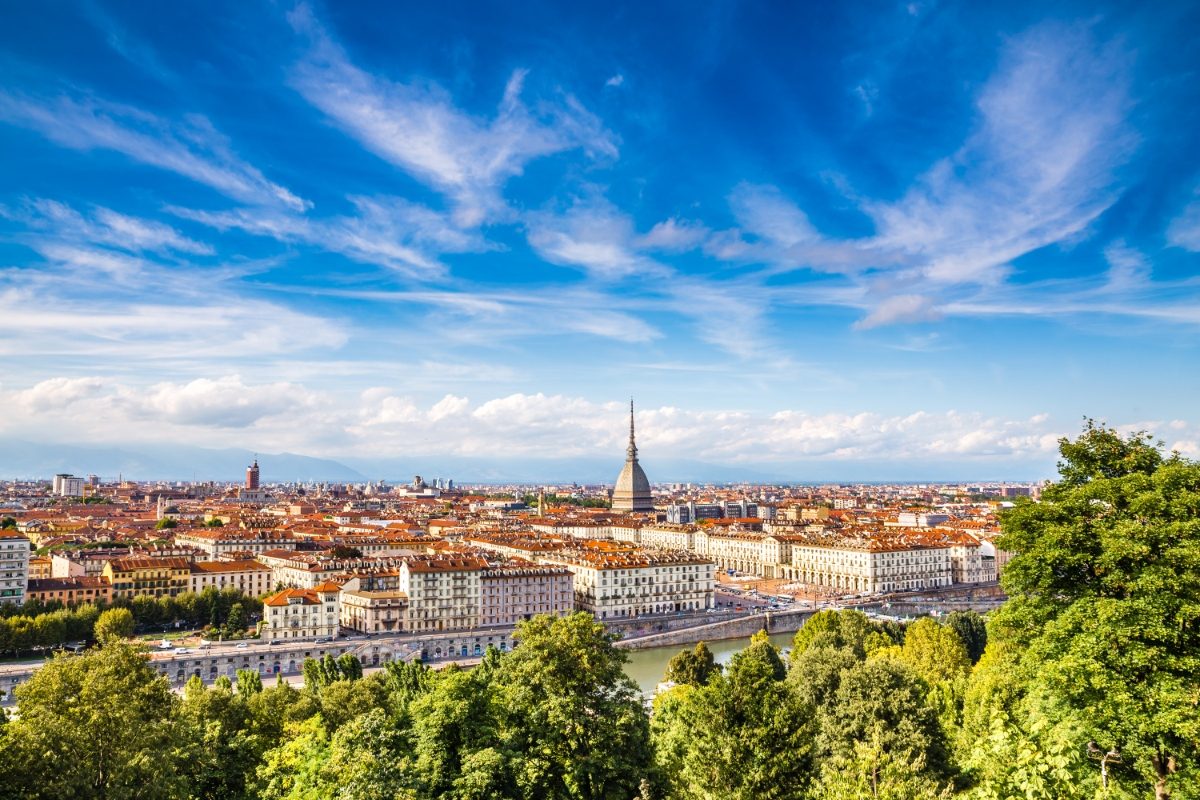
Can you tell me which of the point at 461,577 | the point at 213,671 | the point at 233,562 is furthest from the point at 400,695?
the point at 233,562

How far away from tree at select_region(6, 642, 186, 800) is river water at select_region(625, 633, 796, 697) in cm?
2923

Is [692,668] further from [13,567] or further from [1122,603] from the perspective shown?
[13,567]

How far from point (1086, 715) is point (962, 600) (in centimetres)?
7212

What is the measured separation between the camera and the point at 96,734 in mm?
17344

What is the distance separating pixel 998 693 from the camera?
25.5 m

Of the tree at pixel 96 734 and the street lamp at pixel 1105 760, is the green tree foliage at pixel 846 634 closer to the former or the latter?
the street lamp at pixel 1105 760

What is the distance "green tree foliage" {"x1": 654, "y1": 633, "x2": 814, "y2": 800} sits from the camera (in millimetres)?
19000

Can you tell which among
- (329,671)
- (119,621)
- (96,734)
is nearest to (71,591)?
(119,621)

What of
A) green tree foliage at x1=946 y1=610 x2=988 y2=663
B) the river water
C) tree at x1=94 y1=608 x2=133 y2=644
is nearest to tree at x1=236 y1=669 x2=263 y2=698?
the river water

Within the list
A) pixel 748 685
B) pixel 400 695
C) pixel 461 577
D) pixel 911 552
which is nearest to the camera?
pixel 748 685

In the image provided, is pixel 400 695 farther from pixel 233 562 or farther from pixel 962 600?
pixel 962 600

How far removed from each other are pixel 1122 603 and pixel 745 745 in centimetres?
803

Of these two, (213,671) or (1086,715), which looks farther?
(213,671)

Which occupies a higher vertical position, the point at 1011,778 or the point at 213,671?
the point at 1011,778
